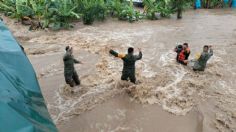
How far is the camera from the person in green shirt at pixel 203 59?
9.24m

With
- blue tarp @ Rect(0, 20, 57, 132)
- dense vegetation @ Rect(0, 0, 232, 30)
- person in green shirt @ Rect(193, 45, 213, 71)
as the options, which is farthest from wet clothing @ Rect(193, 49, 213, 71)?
dense vegetation @ Rect(0, 0, 232, 30)

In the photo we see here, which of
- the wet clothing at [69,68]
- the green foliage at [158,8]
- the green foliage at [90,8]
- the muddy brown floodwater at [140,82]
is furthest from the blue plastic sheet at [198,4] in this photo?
the wet clothing at [69,68]

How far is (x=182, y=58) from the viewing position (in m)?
9.92

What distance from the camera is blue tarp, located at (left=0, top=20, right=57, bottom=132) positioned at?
9.24 ft

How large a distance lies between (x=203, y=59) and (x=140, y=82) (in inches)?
80.8

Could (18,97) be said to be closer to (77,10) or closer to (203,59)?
(203,59)

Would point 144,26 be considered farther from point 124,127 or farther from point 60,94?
point 124,127

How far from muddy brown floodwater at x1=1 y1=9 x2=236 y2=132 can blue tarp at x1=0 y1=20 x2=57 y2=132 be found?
2.80m

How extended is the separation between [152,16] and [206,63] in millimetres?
6082

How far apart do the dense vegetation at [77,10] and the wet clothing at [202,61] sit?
20.1ft

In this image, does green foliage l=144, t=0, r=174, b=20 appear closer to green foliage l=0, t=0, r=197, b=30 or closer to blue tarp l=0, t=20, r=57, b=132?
green foliage l=0, t=0, r=197, b=30

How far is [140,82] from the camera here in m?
8.68

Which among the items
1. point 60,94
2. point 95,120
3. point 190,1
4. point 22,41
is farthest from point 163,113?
point 190,1

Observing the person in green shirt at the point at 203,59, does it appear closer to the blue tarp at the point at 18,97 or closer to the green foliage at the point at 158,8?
the blue tarp at the point at 18,97
